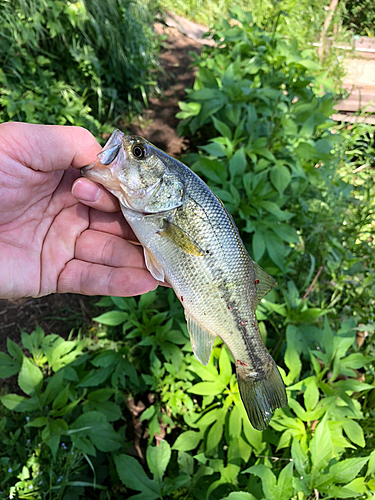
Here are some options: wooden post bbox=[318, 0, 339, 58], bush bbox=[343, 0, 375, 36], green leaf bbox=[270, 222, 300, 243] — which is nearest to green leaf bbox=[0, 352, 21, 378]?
green leaf bbox=[270, 222, 300, 243]

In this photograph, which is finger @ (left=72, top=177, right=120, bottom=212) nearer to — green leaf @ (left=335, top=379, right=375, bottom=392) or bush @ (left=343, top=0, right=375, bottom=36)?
green leaf @ (left=335, top=379, right=375, bottom=392)

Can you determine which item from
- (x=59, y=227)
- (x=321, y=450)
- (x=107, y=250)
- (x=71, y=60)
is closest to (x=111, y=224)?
(x=107, y=250)

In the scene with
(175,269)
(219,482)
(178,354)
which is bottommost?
(219,482)

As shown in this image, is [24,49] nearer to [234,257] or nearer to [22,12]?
[22,12]

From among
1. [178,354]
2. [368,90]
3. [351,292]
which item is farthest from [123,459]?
[368,90]

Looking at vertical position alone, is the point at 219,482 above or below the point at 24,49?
below

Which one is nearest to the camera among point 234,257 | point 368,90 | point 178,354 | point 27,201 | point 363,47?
point 234,257

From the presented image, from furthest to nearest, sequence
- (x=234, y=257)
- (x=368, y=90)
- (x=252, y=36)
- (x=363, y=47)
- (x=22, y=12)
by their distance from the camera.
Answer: (x=363, y=47), (x=368, y=90), (x=252, y=36), (x=22, y=12), (x=234, y=257)
